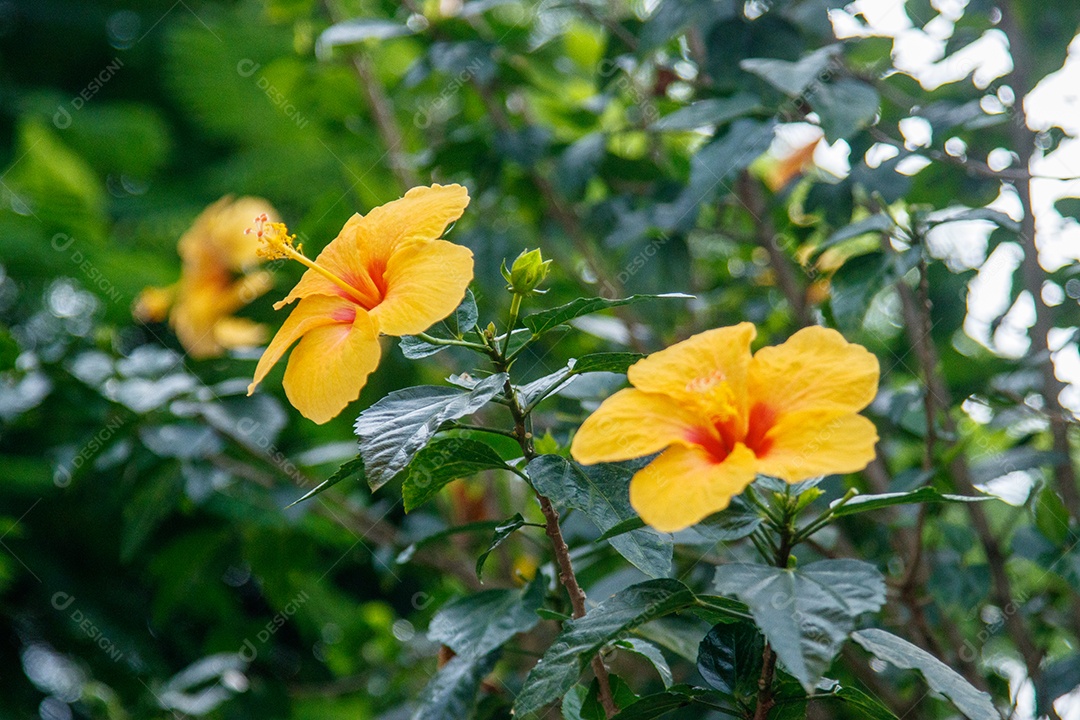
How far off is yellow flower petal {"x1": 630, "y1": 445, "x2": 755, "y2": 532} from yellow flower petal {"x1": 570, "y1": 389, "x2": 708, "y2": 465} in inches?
0.6

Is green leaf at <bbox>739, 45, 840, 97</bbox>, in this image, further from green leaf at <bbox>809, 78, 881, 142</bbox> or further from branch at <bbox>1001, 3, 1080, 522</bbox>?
branch at <bbox>1001, 3, 1080, 522</bbox>

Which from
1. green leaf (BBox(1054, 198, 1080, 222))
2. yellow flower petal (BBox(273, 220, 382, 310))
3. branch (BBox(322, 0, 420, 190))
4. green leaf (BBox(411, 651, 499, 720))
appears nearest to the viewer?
A: yellow flower petal (BBox(273, 220, 382, 310))

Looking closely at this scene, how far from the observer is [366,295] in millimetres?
809

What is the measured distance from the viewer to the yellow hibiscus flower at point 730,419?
633 millimetres

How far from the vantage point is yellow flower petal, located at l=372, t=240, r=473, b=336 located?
0.70 metres

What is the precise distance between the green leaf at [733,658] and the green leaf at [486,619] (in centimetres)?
18

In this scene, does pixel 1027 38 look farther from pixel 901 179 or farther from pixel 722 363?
pixel 722 363

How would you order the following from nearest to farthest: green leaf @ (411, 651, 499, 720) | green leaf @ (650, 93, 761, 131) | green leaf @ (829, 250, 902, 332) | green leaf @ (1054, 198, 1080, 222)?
green leaf @ (411, 651, 499, 720)
green leaf @ (829, 250, 902, 332)
green leaf @ (650, 93, 761, 131)
green leaf @ (1054, 198, 1080, 222)

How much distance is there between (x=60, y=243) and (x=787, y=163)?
151 cm

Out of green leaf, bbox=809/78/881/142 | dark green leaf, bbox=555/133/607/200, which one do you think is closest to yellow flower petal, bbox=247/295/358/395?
green leaf, bbox=809/78/881/142

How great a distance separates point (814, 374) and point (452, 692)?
0.51m

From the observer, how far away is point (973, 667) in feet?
3.92

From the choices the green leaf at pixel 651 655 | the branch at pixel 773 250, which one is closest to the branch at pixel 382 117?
the branch at pixel 773 250

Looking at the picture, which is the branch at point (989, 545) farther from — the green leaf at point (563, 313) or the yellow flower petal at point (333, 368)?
the yellow flower petal at point (333, 368)
